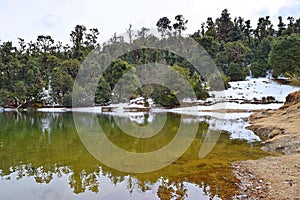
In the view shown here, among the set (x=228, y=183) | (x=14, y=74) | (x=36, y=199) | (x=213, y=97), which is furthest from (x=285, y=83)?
(x=14, y=74)

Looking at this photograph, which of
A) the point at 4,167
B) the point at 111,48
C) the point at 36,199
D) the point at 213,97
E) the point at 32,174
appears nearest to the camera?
the point at 36,199

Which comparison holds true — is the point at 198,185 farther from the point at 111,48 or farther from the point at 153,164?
the point at 111,48

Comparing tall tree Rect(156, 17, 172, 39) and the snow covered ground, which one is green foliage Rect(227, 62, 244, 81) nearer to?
the snow covered ground

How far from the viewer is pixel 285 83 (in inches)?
1841

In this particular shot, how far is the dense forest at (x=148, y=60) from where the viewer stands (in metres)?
43.9

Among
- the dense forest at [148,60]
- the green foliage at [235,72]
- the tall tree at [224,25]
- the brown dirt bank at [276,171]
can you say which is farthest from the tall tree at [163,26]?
the brown dirt bank at [276,171]

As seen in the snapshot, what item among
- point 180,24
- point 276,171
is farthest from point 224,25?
point 276,171

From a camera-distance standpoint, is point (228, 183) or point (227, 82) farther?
point (227, 82)

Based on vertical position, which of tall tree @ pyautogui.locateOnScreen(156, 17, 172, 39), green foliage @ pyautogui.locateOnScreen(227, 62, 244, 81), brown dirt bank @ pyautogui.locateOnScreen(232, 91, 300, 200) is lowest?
brown dirt bank @ pyautogui.locateOnScreen(232, 91, 300, 200)

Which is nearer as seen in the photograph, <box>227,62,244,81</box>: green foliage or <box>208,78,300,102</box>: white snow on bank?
<box>208,78,300,102</box>: white snow on bank

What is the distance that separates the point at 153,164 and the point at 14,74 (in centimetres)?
5464

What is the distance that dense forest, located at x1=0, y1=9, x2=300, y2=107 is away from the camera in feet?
144

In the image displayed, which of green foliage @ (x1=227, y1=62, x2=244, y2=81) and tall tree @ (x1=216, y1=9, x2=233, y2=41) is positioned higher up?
tall tree @ (x1=216, y1=9, x2=233, y2=41)

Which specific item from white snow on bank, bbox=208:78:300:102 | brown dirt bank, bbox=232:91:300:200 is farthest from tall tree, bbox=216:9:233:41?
brown dirt bank, bbox=232:91:300:200
